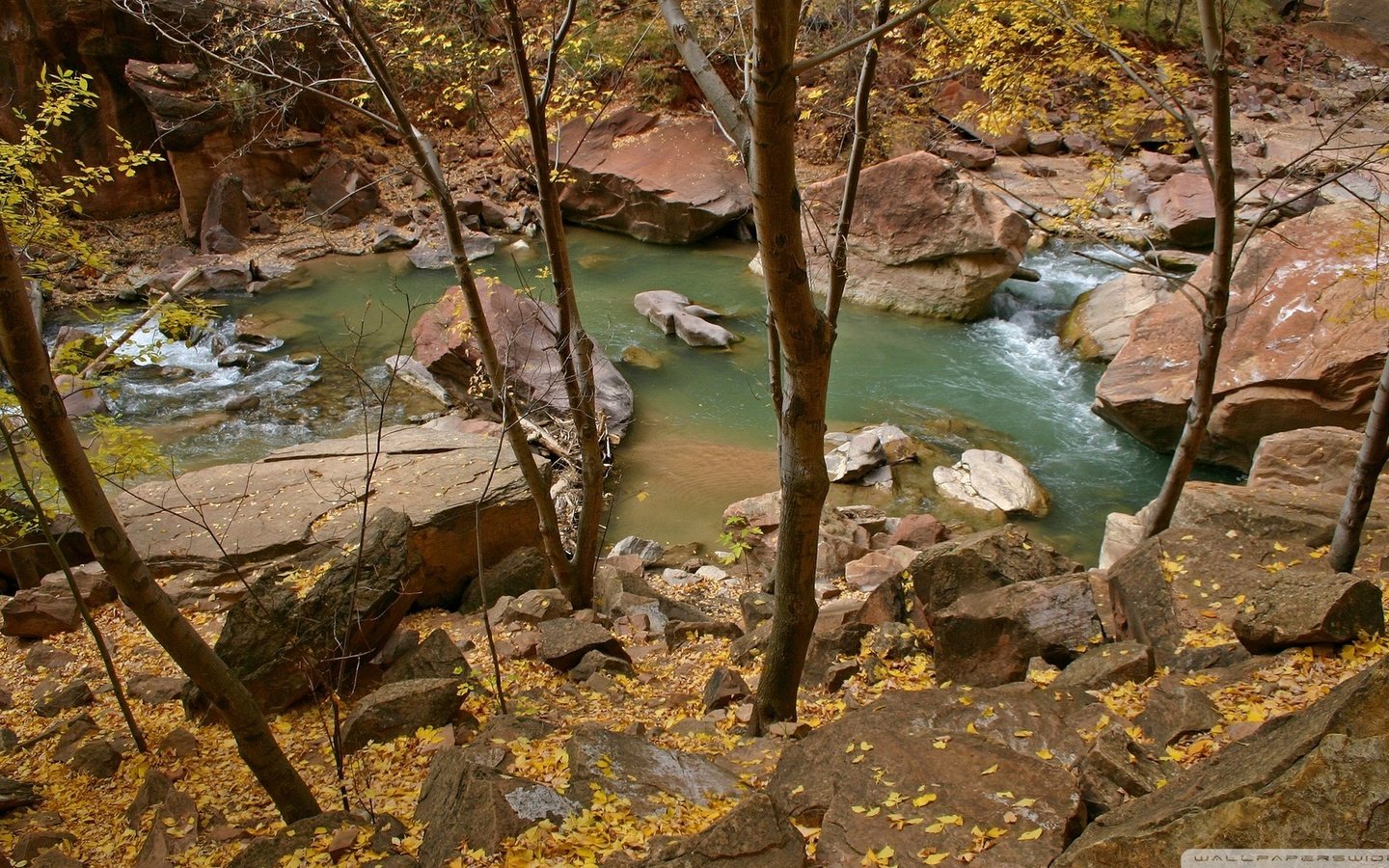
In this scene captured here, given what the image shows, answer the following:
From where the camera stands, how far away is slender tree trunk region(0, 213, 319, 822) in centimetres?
315

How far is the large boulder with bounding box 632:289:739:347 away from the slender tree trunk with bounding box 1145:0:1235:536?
8.67 meters

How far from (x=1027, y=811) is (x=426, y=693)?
3241 mm

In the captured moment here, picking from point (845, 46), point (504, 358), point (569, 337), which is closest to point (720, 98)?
point (845, 46)

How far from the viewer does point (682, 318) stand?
14836mm

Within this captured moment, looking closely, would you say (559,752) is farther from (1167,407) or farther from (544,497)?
(1167,407)

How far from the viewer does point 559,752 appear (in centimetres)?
429

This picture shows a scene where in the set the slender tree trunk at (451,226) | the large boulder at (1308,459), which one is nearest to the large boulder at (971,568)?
the slender tree trunk at (451,226)

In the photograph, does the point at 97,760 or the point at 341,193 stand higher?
the point at 341,193

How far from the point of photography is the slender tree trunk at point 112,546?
315cm

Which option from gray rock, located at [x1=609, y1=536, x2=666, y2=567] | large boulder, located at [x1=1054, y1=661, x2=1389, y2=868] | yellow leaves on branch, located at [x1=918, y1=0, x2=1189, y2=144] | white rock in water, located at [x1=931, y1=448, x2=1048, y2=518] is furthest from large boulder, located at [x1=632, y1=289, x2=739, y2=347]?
large boulder, located at [x1=1054, y1=661, x2=1389, y2=868]

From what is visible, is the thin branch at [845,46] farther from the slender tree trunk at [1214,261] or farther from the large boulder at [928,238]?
the large boulder at [928,238]

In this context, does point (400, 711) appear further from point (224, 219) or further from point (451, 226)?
point (224, 219)

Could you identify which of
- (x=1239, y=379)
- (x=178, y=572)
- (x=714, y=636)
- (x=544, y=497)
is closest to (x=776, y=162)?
(x=544, y=497)

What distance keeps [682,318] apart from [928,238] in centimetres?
451
